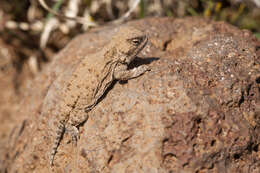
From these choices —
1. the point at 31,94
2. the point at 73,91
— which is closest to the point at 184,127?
the point at 73,91

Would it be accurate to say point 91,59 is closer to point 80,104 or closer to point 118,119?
point 80,104

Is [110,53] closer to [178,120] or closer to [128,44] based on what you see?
[128,44]

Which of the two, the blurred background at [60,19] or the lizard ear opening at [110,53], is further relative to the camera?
the blurred background at [60,19]

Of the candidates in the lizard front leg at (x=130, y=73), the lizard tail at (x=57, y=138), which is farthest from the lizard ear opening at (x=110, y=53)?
the lizard tail at (x=57, y=138)

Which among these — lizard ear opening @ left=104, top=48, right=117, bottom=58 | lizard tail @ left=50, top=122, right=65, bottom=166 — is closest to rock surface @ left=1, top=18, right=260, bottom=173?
lizard tail @ left=50, top=122, right=65, bottom=166

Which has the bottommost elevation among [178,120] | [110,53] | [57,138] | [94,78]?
[57,138]

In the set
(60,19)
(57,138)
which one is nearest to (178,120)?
(57,138)

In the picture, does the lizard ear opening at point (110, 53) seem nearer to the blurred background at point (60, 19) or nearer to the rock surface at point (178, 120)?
the rock surface at point (178, 120)

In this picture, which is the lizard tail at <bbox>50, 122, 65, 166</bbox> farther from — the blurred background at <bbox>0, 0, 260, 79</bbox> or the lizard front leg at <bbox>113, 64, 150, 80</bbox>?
the blurred background at <bbox>0, 0, 260, 79</bbox>
